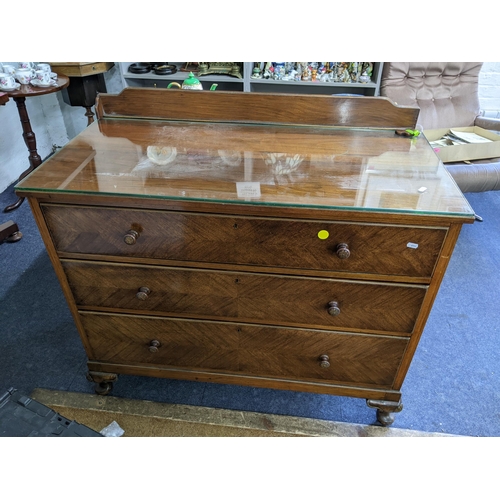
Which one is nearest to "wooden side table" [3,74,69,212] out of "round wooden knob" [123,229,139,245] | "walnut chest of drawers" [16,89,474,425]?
"walnut chest of drawers" [16,89,474,425]

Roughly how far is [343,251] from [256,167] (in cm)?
37

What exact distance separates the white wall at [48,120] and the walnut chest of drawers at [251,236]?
80.9 inches

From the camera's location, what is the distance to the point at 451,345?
1877mm

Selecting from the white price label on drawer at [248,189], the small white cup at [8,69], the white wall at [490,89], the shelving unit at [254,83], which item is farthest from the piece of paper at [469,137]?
the small white cup at [8,69]

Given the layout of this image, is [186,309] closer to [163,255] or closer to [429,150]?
[163,255]

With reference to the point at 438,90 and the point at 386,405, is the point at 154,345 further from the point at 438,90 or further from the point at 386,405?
the point at 438,90

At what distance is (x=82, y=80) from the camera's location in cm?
298

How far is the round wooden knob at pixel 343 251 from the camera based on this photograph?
1.07 meters

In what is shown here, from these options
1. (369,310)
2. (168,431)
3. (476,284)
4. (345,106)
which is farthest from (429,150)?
(168,431)

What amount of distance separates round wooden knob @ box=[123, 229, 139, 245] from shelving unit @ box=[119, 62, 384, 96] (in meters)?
2.26

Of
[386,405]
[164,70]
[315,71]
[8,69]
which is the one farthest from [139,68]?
[386,405]

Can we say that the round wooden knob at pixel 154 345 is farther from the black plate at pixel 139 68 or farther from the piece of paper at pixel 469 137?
the black plate at pixel 139 68

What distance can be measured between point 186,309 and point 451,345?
1.32m

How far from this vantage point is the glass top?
3.46ft
